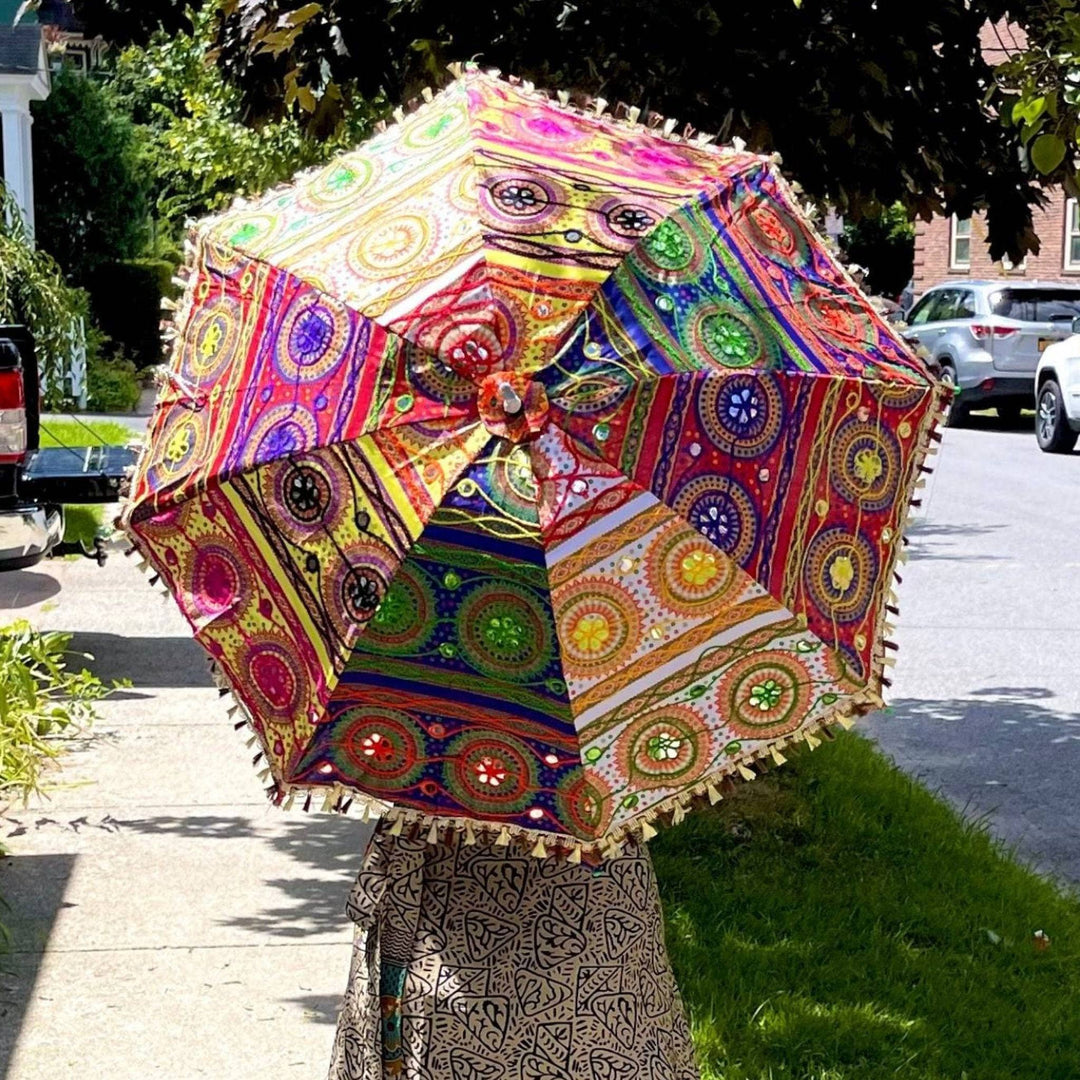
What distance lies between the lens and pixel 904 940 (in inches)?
193

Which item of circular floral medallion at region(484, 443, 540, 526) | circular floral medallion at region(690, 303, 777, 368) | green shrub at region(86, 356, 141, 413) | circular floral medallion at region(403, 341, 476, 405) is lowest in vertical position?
green shrub at region(86, 356, 141, 413)

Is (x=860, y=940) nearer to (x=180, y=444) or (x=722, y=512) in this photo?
(x=722, y=512)

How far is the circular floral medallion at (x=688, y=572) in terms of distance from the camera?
2412 mm

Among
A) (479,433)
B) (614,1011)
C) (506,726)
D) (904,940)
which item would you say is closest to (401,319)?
(479,433)

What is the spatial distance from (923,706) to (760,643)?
5.64 m

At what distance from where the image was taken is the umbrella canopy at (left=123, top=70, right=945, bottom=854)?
2.33 m

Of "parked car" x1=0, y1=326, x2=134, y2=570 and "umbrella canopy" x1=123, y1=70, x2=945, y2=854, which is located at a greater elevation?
"umbrella canopy" x1=123, y1=70, x2=945, y2=854

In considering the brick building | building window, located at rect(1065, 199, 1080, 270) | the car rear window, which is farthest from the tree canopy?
building window, located at rect(1065, 199, 1080, 270)

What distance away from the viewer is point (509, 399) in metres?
2.29

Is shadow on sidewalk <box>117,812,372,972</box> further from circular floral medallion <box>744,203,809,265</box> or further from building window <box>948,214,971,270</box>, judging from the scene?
building window <box>948,214,971,270</box>

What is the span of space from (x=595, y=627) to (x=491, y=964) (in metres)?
0.64

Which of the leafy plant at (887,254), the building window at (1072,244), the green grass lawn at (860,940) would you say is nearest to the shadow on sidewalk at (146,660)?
the green grass lawn at (860,940)

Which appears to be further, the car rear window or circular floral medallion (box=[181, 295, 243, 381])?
the car rear window

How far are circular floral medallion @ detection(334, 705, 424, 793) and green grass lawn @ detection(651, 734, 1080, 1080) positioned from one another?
6.15 feet
